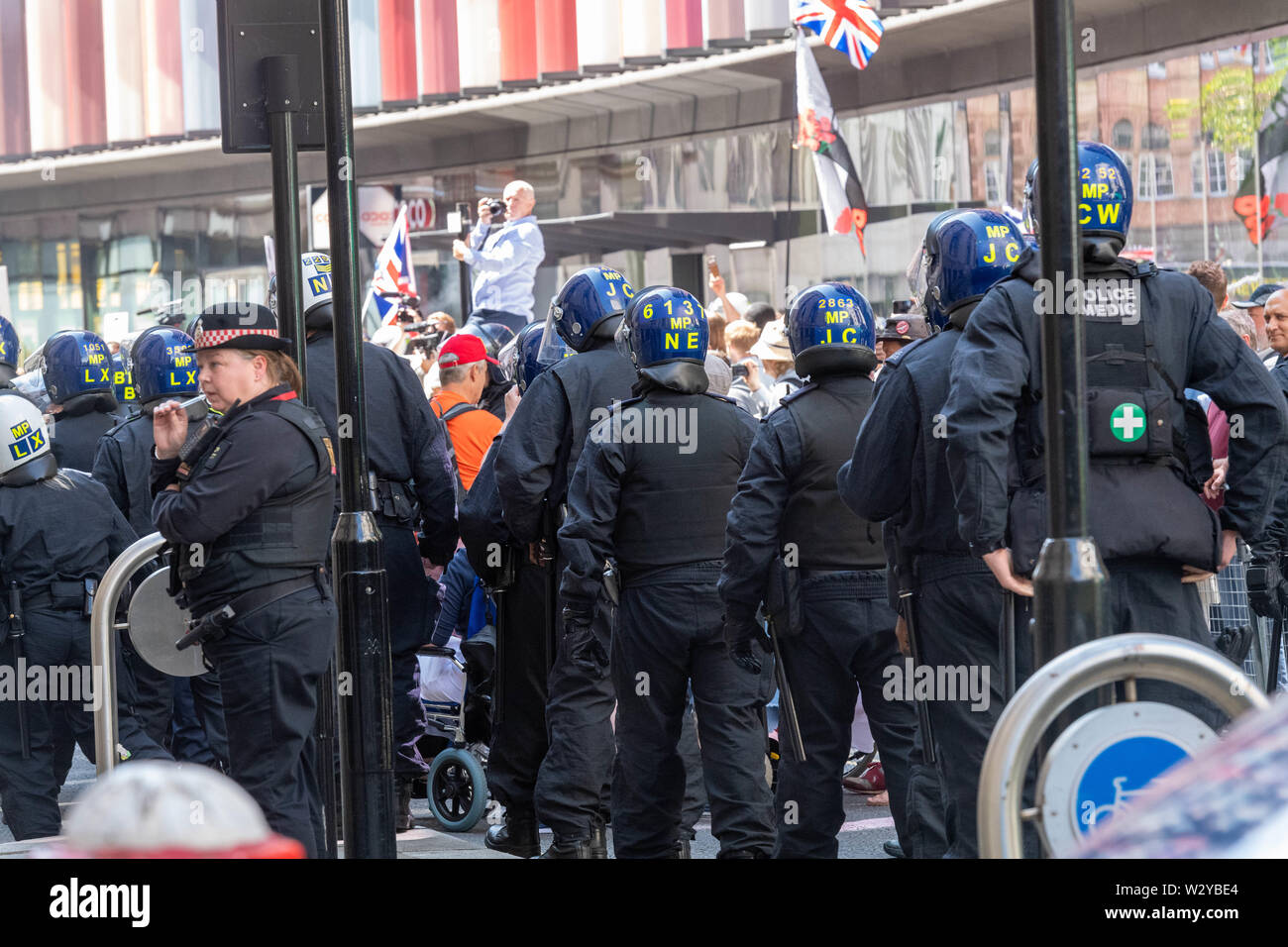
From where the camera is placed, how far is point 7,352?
1139 centimetres

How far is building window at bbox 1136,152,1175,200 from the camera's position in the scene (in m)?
16.3

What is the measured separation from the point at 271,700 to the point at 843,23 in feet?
30.5

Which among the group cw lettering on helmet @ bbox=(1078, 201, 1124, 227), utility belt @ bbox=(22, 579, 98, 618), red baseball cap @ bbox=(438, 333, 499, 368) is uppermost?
cw lettering on helmet @ bbox=(1078, 201, 1124, 227)

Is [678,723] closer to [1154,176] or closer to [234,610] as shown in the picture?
[234,610]

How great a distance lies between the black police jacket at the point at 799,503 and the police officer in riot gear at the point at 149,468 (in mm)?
3567

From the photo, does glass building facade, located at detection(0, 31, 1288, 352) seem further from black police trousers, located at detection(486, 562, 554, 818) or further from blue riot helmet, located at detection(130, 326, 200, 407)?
blue riot helmet, located at detection(130, 326, 200, 407)

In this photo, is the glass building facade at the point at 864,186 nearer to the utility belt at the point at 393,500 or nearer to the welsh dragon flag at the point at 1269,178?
the welsh dragon flag at the point at 1269,178

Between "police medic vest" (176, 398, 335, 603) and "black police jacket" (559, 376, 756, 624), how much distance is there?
909 mm

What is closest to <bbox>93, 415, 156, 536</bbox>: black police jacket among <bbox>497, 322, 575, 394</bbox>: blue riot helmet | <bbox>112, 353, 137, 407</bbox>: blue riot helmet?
<bbox>497, 322, 575, 394</bbox>: blue riot helmet

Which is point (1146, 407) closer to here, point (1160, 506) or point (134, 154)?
point (1160, 506)

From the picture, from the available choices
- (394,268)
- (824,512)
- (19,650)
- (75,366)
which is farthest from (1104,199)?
(394,268)

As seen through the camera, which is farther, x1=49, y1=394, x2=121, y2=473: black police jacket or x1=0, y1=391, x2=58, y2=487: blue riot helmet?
x1=49, y1=394, x2=121, y2=473: black police jacket

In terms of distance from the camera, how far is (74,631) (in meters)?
7.96
